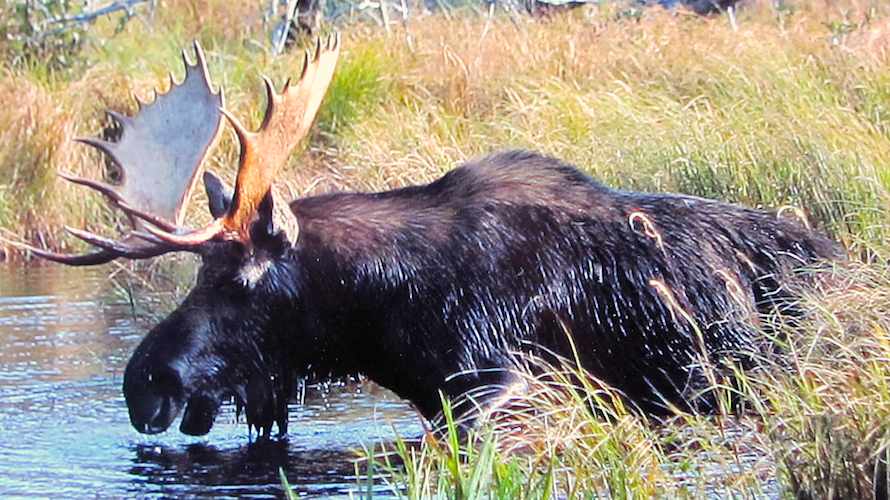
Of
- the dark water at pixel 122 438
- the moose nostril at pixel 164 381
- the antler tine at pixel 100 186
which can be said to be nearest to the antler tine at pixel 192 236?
the antler tine at pixel 100 186

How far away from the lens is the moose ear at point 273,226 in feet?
20.6

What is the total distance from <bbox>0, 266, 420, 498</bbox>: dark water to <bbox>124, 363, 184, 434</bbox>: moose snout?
0.18 meters

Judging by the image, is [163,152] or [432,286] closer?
[432,286]

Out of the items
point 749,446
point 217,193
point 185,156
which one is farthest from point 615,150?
point 749,446

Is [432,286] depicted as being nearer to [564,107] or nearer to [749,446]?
[749,446]

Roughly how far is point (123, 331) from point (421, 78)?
4200 mm

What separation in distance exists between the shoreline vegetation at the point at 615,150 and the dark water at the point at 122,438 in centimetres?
34

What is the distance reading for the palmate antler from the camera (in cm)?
626

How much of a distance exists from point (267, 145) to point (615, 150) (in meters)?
3.82

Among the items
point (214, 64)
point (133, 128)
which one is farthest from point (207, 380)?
point (214, 64)

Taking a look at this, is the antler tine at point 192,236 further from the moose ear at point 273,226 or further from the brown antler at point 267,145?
the moose ear at point 273,226

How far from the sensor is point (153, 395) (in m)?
6.36

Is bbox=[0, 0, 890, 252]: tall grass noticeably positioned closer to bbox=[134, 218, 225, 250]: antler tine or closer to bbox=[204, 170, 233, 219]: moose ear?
bbox=[204, 170, 233, 219]: moose ear

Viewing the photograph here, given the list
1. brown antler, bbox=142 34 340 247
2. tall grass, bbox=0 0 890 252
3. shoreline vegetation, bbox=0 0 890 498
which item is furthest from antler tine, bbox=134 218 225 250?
tall grass, bbox=0 0 890 252
